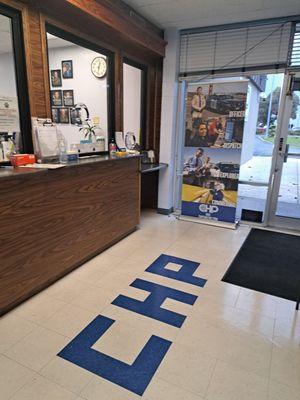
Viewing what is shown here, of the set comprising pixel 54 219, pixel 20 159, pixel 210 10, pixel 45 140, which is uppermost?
pixel 210 10

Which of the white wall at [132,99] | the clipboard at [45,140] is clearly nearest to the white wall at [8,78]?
the clipboard at [45,140]

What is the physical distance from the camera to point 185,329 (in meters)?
1.97

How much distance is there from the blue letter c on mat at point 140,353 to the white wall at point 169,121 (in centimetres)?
215

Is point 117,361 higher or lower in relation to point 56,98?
lower

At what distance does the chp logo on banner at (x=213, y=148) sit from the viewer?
12.5ft

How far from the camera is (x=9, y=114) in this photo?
7.63 ft

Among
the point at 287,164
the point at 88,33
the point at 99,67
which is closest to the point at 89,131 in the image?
the point at 99,67

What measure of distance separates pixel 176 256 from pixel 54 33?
260cm

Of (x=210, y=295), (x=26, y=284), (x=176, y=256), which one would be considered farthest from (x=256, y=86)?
(x=26, y=284)

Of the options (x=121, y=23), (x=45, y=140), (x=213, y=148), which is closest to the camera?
(x=45, y=140)

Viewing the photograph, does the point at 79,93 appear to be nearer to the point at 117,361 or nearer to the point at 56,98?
the point at 56,98

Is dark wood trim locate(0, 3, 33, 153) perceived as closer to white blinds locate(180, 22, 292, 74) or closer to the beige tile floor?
the beige tile floor

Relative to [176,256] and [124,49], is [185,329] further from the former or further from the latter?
[124,49]

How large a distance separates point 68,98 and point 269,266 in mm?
3138
